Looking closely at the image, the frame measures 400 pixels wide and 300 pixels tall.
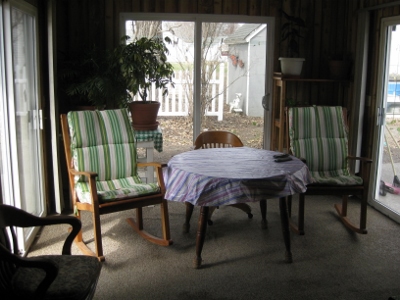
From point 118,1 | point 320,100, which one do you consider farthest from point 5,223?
point 320,100

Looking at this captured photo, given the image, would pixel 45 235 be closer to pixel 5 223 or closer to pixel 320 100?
pixel 5 223

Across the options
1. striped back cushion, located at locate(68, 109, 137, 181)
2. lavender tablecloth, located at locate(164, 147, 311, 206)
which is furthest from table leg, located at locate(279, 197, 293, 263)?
striped back cushion, located at locate(68, 109, 137, 181)

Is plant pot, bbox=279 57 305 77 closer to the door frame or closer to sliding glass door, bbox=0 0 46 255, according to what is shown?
the door frame

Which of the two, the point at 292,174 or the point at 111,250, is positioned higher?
the point at 292,174

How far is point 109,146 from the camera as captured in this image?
12.2ft

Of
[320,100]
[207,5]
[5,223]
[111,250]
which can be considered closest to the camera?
[5,223]

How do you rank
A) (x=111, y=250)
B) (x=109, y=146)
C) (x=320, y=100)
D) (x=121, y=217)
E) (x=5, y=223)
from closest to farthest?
(x=5, y=223), (x=111, y=250), (x=109, y=146), (x=121, y=217), (x=320, y=100)

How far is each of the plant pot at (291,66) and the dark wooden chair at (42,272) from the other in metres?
3.03

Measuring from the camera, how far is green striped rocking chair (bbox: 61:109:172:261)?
10.9 feet

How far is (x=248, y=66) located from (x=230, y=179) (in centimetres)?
253

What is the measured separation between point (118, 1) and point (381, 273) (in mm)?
3507

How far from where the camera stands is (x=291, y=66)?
472 cm

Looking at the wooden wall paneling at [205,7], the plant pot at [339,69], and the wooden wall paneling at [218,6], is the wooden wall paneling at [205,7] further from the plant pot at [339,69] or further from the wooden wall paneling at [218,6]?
the plant pot at [339,69]

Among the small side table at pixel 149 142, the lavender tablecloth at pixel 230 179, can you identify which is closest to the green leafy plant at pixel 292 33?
the small side table at pixel 149 142
